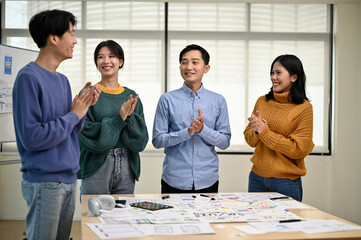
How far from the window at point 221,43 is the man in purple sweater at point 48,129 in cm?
324

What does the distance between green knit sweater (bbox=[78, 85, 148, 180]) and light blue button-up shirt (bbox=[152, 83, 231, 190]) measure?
0.18 metres

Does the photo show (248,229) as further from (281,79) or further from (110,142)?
(281,79)

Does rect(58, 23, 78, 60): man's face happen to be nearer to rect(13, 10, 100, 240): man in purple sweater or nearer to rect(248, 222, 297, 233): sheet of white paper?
rect(13, 10, 100, 240): man in purple sweater

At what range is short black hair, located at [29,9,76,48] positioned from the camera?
1744 millimetres

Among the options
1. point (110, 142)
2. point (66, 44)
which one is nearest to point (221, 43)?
point (110, 142)

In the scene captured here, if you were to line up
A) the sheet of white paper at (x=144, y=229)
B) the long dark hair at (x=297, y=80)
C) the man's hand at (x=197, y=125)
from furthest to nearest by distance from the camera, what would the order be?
the long dark hair at (x=297, y=80)
the man's hand at (x=197, y=125)
the sheet of white paper at (x=144, y=229)

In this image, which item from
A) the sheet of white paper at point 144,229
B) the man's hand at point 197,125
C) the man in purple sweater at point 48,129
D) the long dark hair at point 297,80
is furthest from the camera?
the long dark hair at point 297,80

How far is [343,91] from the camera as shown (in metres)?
5.00

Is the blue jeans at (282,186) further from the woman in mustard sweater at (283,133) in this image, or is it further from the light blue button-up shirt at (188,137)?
the light blue button-up shirt at (188,137)

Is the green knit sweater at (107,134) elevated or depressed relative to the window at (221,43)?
depressed

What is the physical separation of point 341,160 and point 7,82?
13.2 ft

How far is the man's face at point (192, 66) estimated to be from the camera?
265 cm

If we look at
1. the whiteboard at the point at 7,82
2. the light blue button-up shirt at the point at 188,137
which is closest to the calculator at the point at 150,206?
the light blue button-up shirt at the point at 188,137

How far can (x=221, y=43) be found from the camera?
5.11 m
